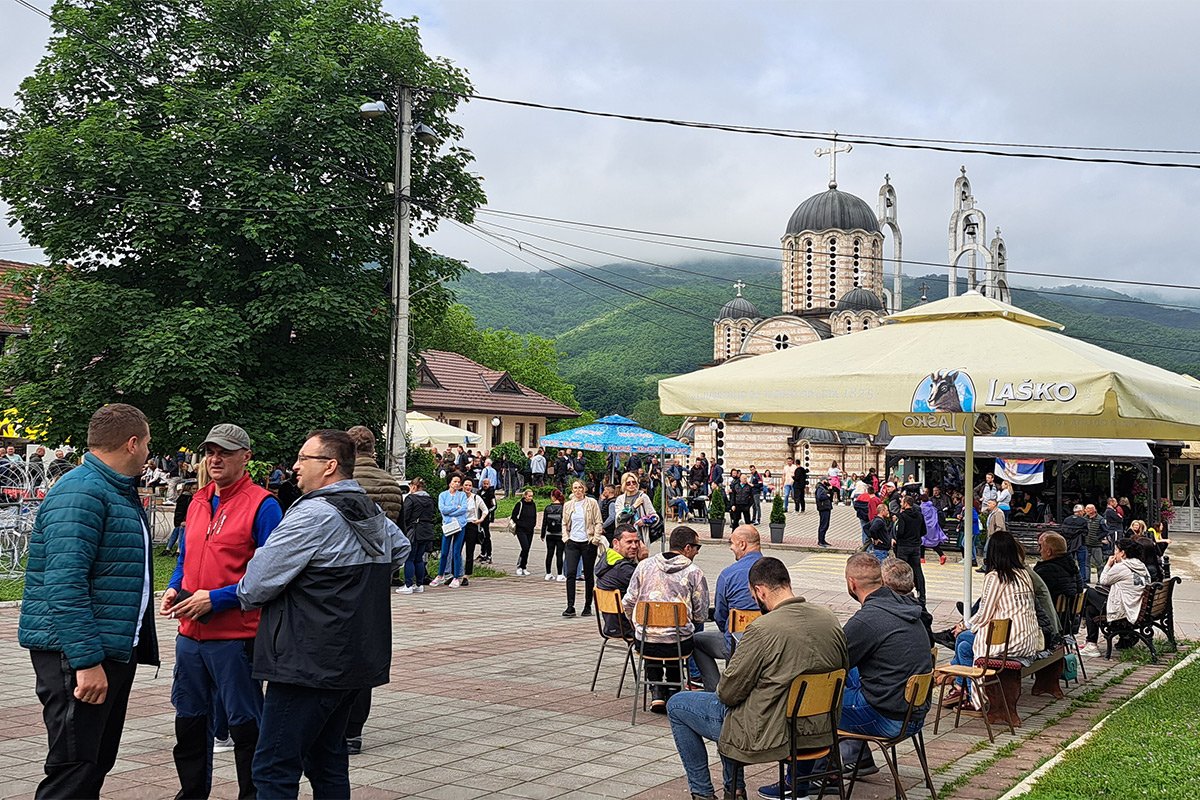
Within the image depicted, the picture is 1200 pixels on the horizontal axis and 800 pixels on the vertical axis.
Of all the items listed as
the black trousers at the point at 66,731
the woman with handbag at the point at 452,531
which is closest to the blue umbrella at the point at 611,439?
Answer: the woman with handbag at the point at 452,531

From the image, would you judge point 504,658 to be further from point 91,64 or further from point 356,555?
point 91,64

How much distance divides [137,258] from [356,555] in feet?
58.7

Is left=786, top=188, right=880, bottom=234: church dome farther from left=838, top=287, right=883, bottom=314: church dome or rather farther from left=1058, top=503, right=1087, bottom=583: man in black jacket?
left=1058, top=503, right=1087, bottom=583: man in black jacket

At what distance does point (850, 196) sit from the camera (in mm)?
79500

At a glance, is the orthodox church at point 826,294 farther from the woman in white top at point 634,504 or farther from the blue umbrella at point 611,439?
the woman in white top at point 634,504

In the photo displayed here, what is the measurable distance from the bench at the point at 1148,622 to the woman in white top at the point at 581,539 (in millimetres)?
6234

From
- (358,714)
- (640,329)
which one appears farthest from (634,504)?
(640,329)

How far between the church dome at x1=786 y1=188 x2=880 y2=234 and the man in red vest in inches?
2965

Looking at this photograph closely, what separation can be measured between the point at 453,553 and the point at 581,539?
11.7 feet

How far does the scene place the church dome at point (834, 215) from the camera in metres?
77.9

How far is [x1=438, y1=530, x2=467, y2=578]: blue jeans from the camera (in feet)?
58.3

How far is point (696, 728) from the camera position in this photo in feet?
19.8

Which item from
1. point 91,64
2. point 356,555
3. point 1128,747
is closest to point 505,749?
point 356,555

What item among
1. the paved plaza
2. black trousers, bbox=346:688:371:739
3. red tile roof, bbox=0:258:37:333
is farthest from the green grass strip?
red tile roof, bbox=0:258:37:333
